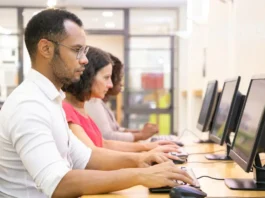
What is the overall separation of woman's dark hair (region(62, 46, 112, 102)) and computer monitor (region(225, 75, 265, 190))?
100 centimetres

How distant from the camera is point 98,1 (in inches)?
278

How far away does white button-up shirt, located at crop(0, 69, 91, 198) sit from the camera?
133 centimetres

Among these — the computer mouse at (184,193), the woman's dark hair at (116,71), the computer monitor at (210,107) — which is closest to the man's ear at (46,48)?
the computer mouse at (184,193)

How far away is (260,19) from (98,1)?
471 cm

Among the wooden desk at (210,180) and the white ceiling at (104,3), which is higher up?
the white ceiling at (104,3)

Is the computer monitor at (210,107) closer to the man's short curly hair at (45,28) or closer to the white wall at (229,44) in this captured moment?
the white wall at (229,44)

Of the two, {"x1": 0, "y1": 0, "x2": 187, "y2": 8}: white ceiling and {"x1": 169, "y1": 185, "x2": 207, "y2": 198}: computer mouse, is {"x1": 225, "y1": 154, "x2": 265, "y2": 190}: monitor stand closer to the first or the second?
{"x1": 169, "y1": 185, "x2": 207, "y2": 198}: computer mouse

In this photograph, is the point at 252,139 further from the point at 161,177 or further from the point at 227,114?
the point at 227,114

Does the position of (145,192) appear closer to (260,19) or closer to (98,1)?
(260,19)

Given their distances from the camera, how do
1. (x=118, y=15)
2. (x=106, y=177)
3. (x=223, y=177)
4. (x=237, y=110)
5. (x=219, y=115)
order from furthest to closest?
(x=118, y=15) → (x=219, y=115) → (x=237, y=110) → (x=223, y=177) → (x=106, y=177)

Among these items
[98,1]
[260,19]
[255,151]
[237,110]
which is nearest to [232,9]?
[260,19]

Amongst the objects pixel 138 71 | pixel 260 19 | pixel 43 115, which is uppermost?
pixel 260 19

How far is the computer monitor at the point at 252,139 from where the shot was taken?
1426mm

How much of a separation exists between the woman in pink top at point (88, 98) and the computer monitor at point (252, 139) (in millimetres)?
445
